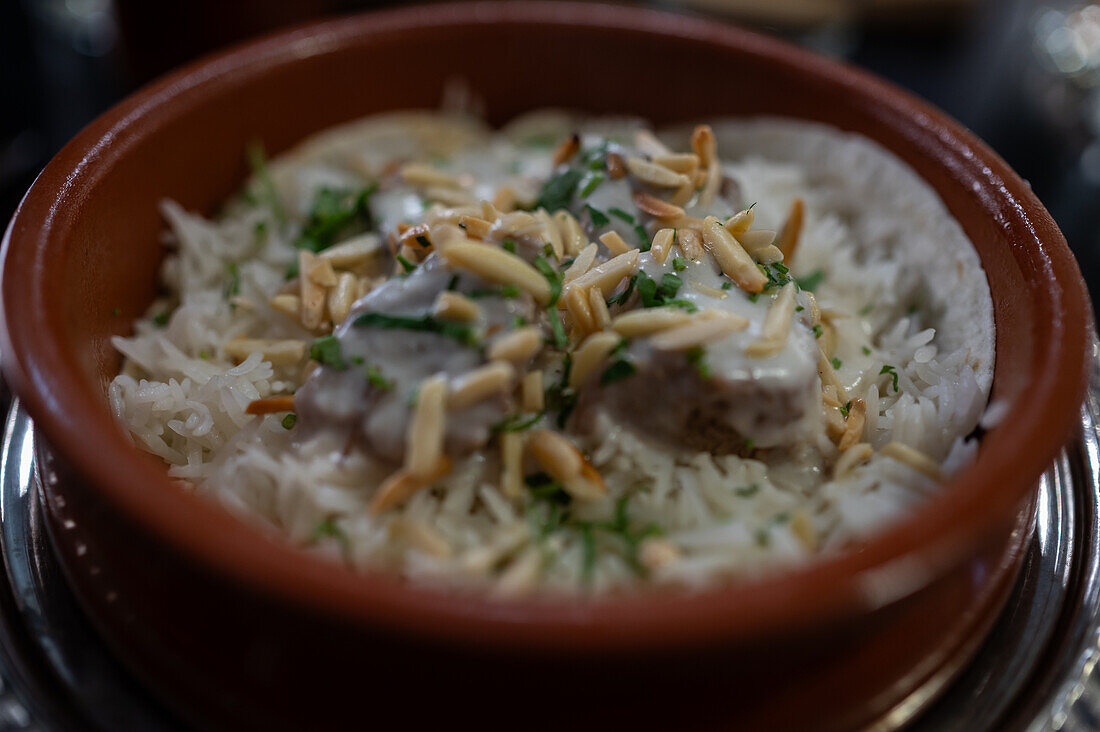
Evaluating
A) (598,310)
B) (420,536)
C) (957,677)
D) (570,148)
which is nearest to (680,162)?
(570,148)

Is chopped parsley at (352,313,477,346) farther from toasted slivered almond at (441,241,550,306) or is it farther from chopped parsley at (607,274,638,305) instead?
chopped parsley at (607,274,638,305)

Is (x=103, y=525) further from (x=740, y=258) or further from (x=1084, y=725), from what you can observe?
(x=1084, y=725)

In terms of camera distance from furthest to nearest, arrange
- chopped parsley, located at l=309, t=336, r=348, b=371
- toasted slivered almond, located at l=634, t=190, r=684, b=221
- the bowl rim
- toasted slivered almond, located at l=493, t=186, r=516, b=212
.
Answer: toasted slivered almond, located at l=493, t=186, r=516, b=212
toasted slivered almond, located at l=634, t=190, r=684, b=221
chopped parsley, located at l=309, t=336, r=348, b=371
the bowl rim

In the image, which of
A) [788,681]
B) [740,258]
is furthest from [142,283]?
[788,681]

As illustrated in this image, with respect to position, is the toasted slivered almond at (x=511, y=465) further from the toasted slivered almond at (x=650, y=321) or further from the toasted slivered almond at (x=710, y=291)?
the toasted slivered almond at (x=710, y=291)

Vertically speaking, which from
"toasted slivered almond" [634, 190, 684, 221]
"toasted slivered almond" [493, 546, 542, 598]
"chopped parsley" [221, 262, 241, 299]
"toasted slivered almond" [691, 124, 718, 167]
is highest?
"toasted slivered almond" [691, 124, 718, 167]

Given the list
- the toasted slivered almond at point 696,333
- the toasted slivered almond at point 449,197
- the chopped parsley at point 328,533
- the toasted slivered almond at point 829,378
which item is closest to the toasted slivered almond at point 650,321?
the toasted slivered almond at point 696,333

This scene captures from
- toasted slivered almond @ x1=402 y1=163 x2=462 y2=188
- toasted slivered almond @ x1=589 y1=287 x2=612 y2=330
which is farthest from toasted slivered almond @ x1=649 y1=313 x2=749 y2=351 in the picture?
toasted slivered almond @ x1=402 y1=163 x2=462 y2=188
